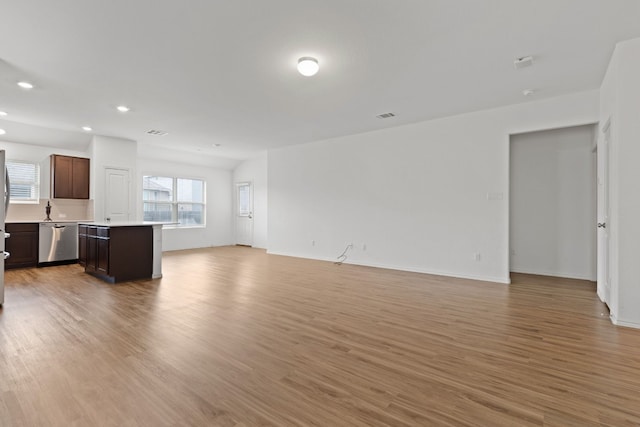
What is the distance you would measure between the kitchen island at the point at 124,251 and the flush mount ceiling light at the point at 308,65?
3551 mm

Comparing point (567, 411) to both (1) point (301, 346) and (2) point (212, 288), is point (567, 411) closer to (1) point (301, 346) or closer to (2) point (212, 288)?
(1) point (301, 346)

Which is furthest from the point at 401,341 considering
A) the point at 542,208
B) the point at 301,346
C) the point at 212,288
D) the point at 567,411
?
the point at 542,208

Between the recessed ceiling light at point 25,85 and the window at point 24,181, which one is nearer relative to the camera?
the recessed ceiling light at point 25,85

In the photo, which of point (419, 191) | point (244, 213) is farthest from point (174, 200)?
point (419, 191)

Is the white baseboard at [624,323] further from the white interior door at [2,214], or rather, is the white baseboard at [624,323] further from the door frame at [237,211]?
the door frame at [237,211]

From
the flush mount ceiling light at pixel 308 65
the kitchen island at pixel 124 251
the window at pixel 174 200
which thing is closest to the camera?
the flush mount ceiling light at pixel 308 65

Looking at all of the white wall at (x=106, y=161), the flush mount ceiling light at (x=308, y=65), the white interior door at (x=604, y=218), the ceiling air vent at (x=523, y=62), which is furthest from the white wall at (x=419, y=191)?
the white wall at (x=106, y=161)

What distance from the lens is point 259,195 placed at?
9.38 meters

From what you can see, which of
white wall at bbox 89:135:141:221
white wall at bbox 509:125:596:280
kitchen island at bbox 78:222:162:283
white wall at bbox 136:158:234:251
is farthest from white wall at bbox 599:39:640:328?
white wall at bbox 136:158:234:251

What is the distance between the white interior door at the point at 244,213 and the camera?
9.73 metres

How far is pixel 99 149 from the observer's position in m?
6.59

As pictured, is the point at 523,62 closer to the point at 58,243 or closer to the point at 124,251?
the point at 124,251

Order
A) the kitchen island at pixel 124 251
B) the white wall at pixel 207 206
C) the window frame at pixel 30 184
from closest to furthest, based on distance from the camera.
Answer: the kitchen island at pixel 124 251 → the window frame at pixel 30 184 → the white wall at pixel 207 206

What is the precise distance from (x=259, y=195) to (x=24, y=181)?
17.4ft
